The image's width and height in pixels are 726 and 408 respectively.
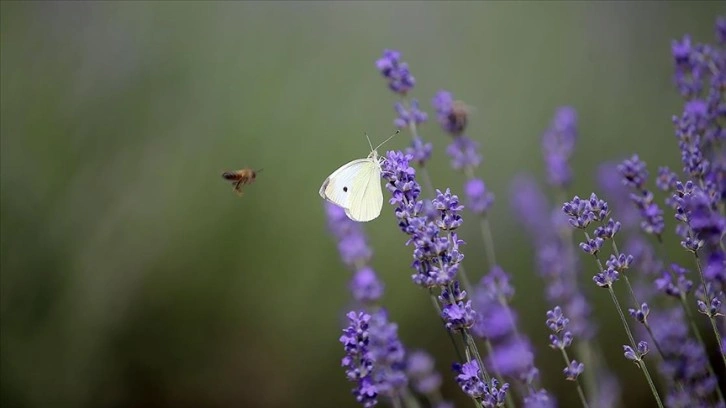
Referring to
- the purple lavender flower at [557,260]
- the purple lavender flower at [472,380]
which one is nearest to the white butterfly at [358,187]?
the purple lavender flower at [472,380]

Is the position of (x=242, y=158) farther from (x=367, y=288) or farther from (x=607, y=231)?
(x=607, y=231)

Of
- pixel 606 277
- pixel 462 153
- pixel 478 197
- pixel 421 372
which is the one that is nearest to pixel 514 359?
pixel 421 372

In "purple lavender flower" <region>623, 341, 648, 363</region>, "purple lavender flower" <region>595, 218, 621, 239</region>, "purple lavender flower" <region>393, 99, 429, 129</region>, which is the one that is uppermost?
"purple lavender flower" <region>393, 99, 429, 129</region>

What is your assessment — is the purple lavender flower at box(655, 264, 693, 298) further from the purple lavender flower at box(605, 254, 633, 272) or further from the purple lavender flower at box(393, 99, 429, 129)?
the purple lavender flower at box(393, 99, 429, 129)

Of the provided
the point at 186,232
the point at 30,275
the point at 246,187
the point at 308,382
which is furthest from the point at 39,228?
the point at 308,382

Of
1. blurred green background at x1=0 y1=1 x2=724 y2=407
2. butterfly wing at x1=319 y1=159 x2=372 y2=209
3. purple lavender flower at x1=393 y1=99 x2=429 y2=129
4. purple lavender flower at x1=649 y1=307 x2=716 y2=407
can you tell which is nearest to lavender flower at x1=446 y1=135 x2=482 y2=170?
purple lavender flower at x1=393 y1=99 x2=429 y2=129
